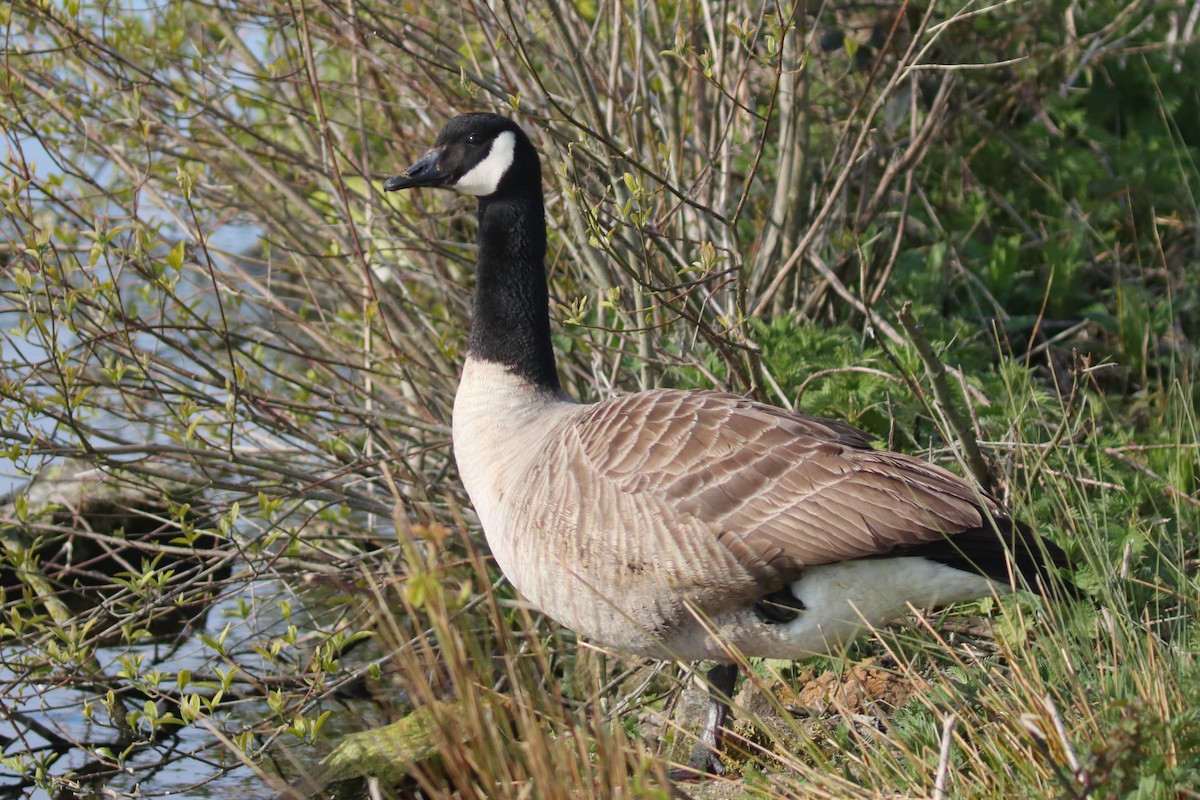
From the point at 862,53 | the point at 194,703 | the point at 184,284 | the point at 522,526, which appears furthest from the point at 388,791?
the point at 184,284

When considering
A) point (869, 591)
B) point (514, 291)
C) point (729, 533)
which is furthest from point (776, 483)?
point (514, 291)

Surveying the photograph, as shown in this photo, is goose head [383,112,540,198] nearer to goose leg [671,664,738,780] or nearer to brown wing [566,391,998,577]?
brown wing [566,391,998,577]

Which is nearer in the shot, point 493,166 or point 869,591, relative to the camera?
point 869,591

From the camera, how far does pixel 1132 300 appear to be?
21.7 ft

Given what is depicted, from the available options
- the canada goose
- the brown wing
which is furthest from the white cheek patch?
the brown wing

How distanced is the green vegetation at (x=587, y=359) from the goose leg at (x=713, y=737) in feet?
0.39

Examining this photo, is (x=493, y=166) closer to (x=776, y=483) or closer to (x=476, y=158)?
(x=476, y=158)

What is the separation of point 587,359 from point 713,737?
2.54 meters

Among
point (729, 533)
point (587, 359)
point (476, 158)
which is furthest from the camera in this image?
point (587, 359)

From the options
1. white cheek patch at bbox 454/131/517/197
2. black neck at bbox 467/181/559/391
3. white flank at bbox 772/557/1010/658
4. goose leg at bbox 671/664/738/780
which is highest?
white cheek patch at bbox 454/131/517/197

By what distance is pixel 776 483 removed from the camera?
371 centimetres

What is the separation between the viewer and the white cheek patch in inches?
184

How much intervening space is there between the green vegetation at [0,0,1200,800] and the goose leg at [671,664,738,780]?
0.39 ft

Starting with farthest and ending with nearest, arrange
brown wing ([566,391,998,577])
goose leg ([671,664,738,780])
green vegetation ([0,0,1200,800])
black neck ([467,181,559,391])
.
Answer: black neck ([467,181,559,391]) < goose leg ([671,664,738,780]) < brown wing ([566,391,998,577]) < green vegetation ([0,0,1200,800])
